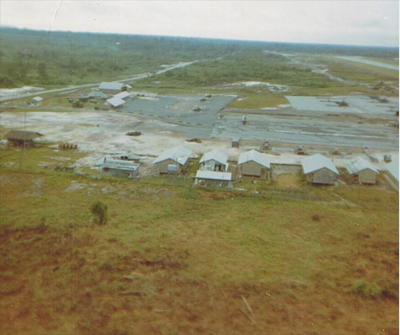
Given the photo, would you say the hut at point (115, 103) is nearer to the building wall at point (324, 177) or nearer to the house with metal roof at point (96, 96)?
the house with metal roof at point (96, 96)

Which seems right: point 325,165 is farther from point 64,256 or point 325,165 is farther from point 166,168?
point 64,256

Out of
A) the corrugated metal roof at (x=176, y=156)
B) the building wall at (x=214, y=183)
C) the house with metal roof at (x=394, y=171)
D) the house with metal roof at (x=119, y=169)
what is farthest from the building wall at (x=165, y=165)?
the house with metal roof at (x=394, y=171)

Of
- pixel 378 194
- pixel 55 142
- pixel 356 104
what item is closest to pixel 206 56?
pixel 356 104

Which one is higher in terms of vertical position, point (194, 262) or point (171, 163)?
point (171, 163)

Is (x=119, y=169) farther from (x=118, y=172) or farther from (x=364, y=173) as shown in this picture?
(x=364, y=173)

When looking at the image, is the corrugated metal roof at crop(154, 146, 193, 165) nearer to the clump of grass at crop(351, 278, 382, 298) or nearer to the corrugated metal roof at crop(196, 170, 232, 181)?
the corrugated metal roof at crop(196, 170, 232, 181)

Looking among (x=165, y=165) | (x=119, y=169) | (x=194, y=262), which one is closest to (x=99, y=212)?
(x=194, y=262)
